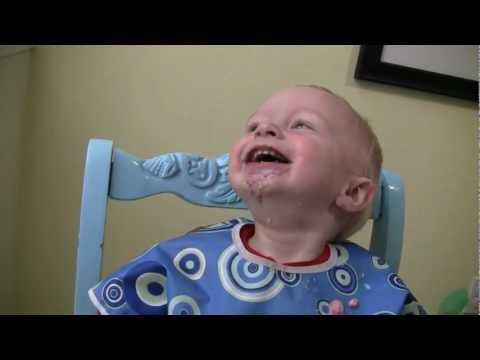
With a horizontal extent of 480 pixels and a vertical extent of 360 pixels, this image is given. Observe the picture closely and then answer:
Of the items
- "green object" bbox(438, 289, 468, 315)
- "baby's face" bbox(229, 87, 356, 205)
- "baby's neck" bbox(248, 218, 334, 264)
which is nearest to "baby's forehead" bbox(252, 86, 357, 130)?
"baby's face" bbox(229, 87, 356, 205)

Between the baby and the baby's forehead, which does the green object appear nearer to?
the baby

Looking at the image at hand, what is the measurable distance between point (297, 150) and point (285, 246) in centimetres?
12

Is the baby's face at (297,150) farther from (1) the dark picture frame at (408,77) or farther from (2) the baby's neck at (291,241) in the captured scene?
(1) the dark picture frame at (408,77)

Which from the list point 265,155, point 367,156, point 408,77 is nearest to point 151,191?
point 265,155

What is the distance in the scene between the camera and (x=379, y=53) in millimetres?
912

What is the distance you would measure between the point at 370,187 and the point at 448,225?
63cm

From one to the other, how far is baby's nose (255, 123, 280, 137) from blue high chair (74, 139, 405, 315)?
0.44ft

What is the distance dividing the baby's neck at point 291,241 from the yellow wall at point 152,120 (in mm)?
432

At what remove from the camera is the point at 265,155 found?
48cm

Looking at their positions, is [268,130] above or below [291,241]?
above

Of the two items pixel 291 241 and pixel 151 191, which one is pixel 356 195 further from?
pixel 151 191
